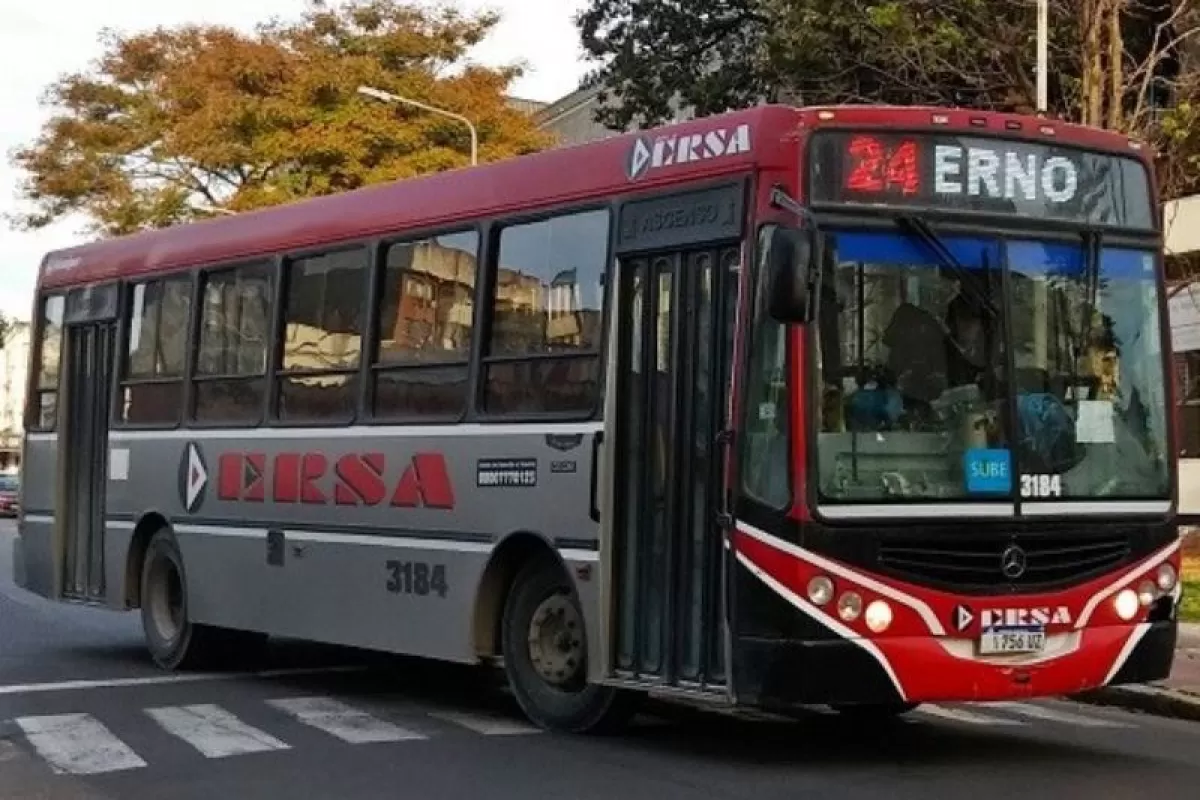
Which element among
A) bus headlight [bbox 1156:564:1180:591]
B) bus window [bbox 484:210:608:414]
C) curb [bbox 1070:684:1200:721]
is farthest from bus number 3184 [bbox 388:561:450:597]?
curb [bbox 1070:684:1200:721]

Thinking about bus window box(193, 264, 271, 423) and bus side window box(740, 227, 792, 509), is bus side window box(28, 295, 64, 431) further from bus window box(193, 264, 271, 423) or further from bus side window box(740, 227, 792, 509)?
bus side window box(740, 227, 792, 509)

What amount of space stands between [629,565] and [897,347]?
1.88m

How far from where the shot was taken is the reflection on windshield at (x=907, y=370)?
9.31 m

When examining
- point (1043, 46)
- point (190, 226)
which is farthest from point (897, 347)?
point (1043, 46)

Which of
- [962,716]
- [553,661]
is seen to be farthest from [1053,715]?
[553,661]

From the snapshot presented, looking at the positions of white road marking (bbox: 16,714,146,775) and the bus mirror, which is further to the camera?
white road marking (bbox: 16,714,146,775)

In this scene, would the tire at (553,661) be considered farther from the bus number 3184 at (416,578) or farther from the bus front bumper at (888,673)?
the bus front bumper at (888,673)

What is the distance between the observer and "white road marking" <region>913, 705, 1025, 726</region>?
11953 mm

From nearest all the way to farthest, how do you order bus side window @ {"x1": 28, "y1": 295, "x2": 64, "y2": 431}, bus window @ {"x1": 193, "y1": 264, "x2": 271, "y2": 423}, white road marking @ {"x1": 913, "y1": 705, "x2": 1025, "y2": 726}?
1. white road marking @ {"x1": 913, "y1": 705, "x2": 1025, "y2": 726}
2. bus window @ {"x1": 193, "y1": 264, "x2": 271, "y2": 423}
3. bus side window @ {"x1": 28, "y1": 295, "x2": 64, "y2": 431}

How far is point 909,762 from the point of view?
32.8 feet

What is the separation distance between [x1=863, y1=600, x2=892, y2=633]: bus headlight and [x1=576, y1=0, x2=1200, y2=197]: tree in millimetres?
11880

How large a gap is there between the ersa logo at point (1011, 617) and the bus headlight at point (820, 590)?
61 cm

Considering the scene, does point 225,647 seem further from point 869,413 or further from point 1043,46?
point 1043,46

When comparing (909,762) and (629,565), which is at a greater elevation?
(629,565)
